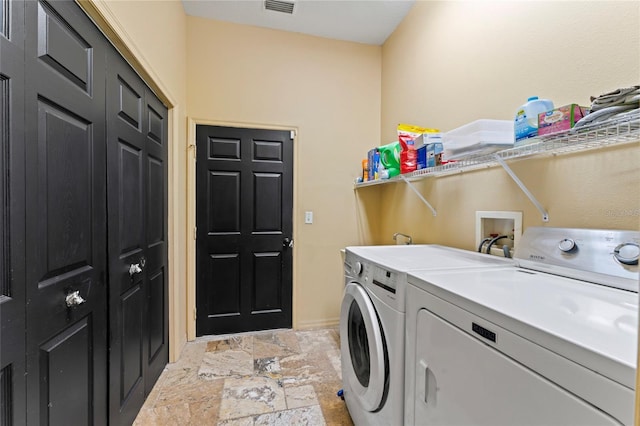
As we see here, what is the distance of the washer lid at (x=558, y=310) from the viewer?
0.46m

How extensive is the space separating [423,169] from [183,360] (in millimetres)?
2287

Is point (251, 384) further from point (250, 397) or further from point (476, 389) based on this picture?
point (476, 389)

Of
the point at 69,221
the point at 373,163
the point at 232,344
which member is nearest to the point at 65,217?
the point at 69,221

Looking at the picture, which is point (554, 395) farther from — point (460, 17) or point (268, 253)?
point (268, 253)

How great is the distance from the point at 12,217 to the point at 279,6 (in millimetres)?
2375

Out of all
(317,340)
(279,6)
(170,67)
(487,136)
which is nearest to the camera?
(487,136)

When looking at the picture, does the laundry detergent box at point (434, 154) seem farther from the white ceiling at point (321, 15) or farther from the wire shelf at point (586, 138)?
the white ceiling at point (321, 15)

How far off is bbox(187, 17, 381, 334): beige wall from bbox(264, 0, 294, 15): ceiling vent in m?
0.28

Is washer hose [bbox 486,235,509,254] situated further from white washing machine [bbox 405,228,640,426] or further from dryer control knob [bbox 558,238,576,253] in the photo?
dryer control knob [bbox 558,238,576,253]

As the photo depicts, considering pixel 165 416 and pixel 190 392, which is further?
pixel 190 392

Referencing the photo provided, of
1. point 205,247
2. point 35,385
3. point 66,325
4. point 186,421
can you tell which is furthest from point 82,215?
point 205,247

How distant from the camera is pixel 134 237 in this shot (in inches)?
58.8

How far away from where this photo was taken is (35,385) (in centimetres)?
81

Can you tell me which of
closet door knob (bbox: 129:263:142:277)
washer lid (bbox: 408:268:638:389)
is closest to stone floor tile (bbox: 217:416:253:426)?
closet door knob (bbox: 129:263:142:277)
